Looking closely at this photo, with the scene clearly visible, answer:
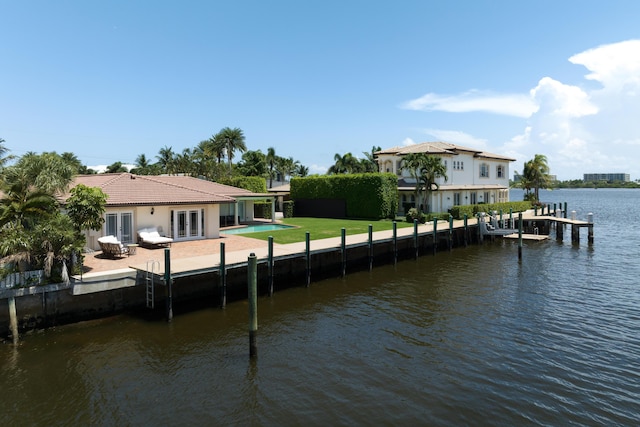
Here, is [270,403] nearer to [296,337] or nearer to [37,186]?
[296,337]

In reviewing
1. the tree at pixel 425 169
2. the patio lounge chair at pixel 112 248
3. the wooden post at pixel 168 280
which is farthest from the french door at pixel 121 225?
the tree at pixel 425 169

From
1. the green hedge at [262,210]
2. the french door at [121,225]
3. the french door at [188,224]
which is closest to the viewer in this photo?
the french door at [121,225]

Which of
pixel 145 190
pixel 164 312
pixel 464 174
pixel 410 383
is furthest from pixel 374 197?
pixel 410 383

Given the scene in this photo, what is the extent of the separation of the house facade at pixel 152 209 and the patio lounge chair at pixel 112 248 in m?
2.35

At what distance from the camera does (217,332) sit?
16.5 m

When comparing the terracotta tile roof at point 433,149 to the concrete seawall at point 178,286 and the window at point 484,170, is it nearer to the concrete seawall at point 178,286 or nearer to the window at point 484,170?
the window at point 484,170

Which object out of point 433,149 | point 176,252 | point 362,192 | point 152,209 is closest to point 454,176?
point 433,149

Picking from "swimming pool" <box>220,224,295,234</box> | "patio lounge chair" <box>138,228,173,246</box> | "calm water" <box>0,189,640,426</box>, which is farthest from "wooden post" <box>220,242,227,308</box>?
"swimming pool" <box>220,224,295,234</box>

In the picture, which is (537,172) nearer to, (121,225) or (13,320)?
(121,225)

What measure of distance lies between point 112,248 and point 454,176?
38.2 m

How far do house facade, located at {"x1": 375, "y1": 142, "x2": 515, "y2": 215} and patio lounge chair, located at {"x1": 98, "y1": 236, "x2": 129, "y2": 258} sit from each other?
103 ft

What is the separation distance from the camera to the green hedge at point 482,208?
44.8 meters

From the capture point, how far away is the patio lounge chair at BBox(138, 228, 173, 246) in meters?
24.7

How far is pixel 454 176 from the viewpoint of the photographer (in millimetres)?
49438
